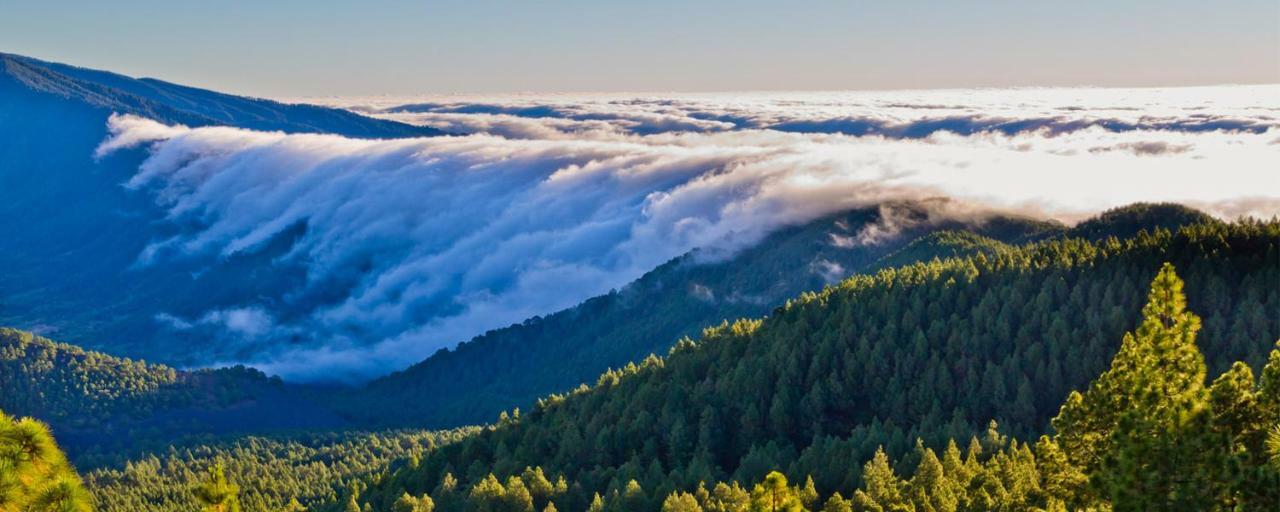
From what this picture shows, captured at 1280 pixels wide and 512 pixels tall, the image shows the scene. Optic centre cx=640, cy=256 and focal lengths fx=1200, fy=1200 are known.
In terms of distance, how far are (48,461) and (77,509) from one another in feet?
8.10

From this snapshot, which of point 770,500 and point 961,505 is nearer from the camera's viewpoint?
point 770,500

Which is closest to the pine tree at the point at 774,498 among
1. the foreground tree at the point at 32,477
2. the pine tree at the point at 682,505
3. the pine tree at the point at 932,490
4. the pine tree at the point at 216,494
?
the pine tree at the point at 216,494

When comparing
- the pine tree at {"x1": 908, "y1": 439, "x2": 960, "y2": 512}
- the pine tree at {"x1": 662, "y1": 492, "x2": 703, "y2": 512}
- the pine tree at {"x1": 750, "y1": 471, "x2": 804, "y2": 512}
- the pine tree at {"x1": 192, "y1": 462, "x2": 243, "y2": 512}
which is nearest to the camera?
the pine tree at {"x1": 192, "y1": 462, "x2": 243, "y2": 512}

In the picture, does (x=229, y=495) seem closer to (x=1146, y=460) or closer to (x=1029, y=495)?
(x=1146, y=460)

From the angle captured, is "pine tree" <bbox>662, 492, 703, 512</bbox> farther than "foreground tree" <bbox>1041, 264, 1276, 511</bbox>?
Yes

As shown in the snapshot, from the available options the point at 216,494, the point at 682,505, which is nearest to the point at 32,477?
the point at 216,494

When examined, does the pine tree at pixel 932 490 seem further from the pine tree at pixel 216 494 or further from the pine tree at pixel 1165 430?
the pine tree at pixel 216 494

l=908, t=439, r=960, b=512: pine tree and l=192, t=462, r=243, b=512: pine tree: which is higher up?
l=192, t=462, r=243, b=512: pine tree

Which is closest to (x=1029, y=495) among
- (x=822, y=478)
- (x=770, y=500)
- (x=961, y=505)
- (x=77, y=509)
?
(x=770, y=500)

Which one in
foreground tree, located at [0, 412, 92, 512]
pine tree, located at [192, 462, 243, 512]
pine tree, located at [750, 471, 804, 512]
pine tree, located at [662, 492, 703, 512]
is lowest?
pine tree, located at [662, 492, 703, 512]

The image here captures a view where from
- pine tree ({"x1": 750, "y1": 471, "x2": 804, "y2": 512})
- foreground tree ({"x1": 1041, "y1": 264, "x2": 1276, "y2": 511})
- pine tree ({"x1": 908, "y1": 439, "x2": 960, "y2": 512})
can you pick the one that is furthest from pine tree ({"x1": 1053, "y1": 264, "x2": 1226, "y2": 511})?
pine tree ({"x1": 908, "y1": 439, "x2": 960, "y2": 512})

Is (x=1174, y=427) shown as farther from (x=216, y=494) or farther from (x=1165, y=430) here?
(x=216, y=494)

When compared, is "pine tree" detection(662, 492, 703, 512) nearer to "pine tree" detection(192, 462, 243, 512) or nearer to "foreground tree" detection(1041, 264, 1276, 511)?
"foreground tree" detection(1041, 264, 1276, 511)

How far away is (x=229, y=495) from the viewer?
4847 centimetres
